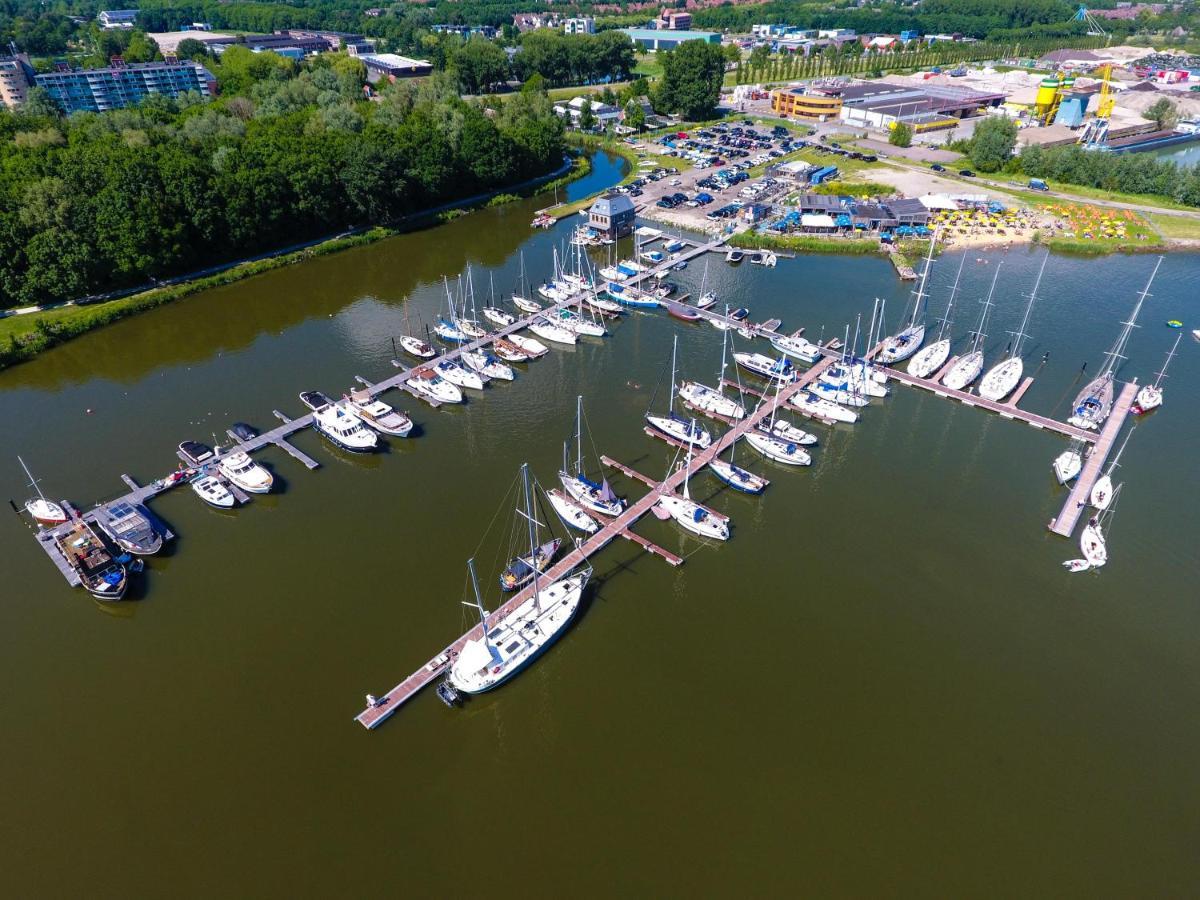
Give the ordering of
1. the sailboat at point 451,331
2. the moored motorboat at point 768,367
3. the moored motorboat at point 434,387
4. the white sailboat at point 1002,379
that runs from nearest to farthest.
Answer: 1. the white sailboat at point 1002,379
2. the moored motorboat at point 434,387
3. the moored motorboat at point 768,367
4. the sailboat at point 451,331

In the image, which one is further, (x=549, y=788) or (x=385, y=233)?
(x=385, y=233)

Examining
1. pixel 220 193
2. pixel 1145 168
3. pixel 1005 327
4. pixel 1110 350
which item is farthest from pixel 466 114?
pixel 1145 168

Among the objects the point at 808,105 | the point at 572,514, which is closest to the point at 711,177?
the point at 808,105

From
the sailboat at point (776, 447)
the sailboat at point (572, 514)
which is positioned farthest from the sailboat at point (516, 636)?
the sailboat at point (776, 447)

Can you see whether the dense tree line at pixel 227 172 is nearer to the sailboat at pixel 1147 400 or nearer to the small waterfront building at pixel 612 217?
the small waterfront building at pixel 612 217

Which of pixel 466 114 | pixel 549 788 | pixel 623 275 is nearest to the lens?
pixel 549 788

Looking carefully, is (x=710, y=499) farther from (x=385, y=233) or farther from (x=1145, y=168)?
(x=1145, y=168)
